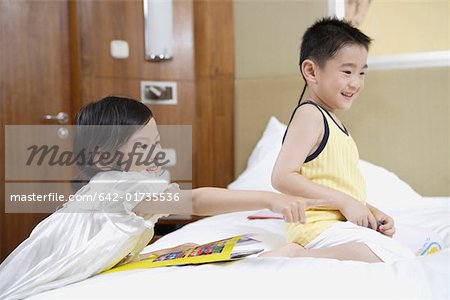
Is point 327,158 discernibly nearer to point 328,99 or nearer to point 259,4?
point 328,99

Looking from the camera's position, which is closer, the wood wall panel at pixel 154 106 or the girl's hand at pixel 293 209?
the girl's hand at pixel 293 209

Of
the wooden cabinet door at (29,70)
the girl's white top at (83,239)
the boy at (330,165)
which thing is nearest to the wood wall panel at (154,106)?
the wooden cabinet door at (29,70)

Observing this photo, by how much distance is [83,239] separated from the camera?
1027mm

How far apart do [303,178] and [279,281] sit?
52cm

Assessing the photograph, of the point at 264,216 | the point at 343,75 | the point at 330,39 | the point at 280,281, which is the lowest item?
the point at 264,216

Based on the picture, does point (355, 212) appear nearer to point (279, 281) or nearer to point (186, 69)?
point (279, 281)

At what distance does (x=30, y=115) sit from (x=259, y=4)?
4.25 ft

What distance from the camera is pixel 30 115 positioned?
2.63 metres

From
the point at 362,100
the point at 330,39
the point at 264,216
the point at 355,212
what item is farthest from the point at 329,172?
the point at 362,100

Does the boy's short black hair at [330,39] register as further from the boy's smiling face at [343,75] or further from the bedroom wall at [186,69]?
the bedroom wall at [186,69]

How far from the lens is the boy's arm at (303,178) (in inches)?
53.7

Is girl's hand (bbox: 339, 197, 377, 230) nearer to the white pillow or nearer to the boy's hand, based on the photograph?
the boy's hand

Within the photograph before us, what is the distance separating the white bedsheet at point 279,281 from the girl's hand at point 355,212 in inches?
16.1

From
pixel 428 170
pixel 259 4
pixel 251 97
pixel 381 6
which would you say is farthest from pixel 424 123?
pixel 259 4
